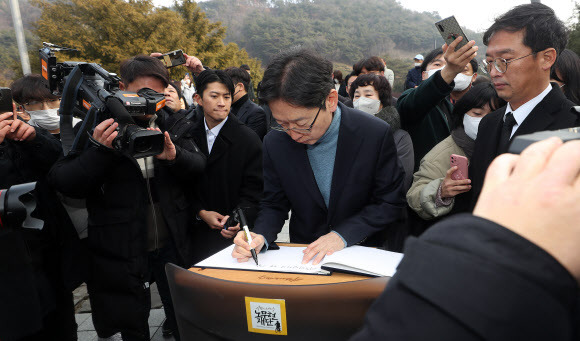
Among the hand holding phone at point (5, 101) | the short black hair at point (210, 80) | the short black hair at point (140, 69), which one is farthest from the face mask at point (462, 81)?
the hand holding phone at point (5, 101)

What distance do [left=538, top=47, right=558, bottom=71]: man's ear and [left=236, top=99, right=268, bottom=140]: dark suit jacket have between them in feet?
10.0

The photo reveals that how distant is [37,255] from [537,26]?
2.77 meters

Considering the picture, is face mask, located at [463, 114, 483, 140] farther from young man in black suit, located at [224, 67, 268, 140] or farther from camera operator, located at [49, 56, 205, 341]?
young man in black suit, located at [224, 67, 268, 140]

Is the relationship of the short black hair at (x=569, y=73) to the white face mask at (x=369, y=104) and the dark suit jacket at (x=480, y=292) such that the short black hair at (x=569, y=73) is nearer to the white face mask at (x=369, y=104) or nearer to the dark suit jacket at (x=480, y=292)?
the white face mask at (x=369, y=104)

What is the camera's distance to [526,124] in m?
1.63

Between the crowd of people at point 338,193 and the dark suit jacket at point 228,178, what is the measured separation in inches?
0.4

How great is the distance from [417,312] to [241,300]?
61cm

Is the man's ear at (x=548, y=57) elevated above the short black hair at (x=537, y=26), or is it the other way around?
the short black hair at (x=537, y=26)

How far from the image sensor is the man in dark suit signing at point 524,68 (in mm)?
1666

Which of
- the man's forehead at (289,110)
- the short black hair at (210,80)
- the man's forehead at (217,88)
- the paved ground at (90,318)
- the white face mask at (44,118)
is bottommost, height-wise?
the paved ground at (90,318)

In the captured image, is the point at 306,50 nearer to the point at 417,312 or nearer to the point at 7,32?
the point at 417,312

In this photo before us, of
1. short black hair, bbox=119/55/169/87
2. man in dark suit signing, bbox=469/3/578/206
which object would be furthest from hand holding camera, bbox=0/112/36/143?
man in dark suit signing, bbox=469/3/578/206

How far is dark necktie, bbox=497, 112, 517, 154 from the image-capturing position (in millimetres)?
1721

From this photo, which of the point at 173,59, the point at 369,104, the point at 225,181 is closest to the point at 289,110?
the point at 225,181
